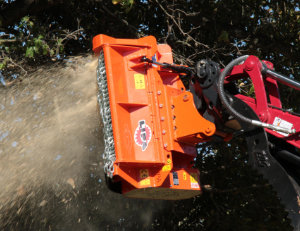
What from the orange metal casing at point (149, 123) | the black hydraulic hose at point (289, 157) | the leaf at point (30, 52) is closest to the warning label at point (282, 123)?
the black hydraulic hose at point (289, 157)

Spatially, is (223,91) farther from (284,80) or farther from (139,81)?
(139,81)

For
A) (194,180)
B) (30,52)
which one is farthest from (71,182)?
(194,180)

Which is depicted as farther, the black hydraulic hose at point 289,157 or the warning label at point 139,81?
the warning label at point 139,81

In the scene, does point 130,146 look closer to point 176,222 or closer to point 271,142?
point 271,142

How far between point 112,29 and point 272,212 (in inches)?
147

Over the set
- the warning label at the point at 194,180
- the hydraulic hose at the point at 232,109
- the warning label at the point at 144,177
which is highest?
the hydraulic hose at the point at 232,109

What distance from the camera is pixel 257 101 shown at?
4.20 metres

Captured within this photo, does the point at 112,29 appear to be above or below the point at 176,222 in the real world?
above

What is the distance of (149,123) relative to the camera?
4680mm

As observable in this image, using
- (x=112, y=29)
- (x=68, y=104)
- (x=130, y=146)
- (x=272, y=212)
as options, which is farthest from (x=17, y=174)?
(x=272, y=212)

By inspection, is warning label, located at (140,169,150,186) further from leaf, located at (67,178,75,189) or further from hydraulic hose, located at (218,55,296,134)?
leaf, located at (67,178,75,189)

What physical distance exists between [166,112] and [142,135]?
1.05 ft

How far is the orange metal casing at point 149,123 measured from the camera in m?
4.58

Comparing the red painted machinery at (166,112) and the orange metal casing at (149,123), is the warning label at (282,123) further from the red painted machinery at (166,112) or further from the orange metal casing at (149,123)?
the orange metal casing at (149,123)
